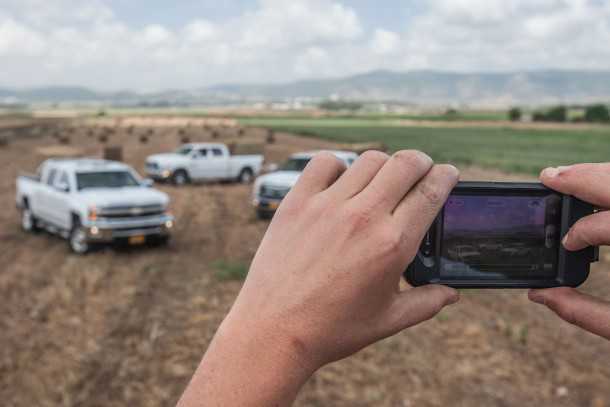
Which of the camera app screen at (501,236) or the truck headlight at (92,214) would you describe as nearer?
the camera app screen at (501,236)

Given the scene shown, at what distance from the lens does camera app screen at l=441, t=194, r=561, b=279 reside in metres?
1.99

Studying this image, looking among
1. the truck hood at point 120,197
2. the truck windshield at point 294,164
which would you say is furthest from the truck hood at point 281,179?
the truck hood at point 120,197

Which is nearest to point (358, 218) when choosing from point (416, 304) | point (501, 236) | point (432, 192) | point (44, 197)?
point (432, 192)

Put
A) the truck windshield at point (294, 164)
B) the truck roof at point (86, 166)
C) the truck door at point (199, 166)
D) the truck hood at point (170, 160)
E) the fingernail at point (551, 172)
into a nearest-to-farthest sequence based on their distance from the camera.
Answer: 1. the fingernail at point (551, 172)
2. the truck roof at point (86, 166)
3. the truck windshield at point (294, 164)
4. the truck hood at point (170, 160)
5. the truck door at point (199, 166)

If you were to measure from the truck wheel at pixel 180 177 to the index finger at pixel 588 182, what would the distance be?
25.2 m

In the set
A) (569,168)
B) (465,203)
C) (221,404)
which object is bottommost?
(221,404)

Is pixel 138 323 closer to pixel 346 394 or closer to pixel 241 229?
pixel 346 394

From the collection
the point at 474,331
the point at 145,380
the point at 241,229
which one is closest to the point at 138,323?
the point at 145,380

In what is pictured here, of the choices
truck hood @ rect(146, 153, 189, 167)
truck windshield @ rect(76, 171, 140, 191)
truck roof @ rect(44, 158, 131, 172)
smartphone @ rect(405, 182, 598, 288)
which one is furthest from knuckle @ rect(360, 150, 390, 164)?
truck hood @ rect(146, 153, 189, 167)

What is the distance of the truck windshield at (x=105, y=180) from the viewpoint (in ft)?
45.3

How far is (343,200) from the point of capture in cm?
148

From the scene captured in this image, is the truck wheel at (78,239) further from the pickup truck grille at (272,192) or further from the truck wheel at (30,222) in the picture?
the pickup truck grille at (272,192)

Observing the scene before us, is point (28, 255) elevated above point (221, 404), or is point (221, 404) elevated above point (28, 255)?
point (221, 404)

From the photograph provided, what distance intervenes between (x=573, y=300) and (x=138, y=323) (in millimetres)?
7812
